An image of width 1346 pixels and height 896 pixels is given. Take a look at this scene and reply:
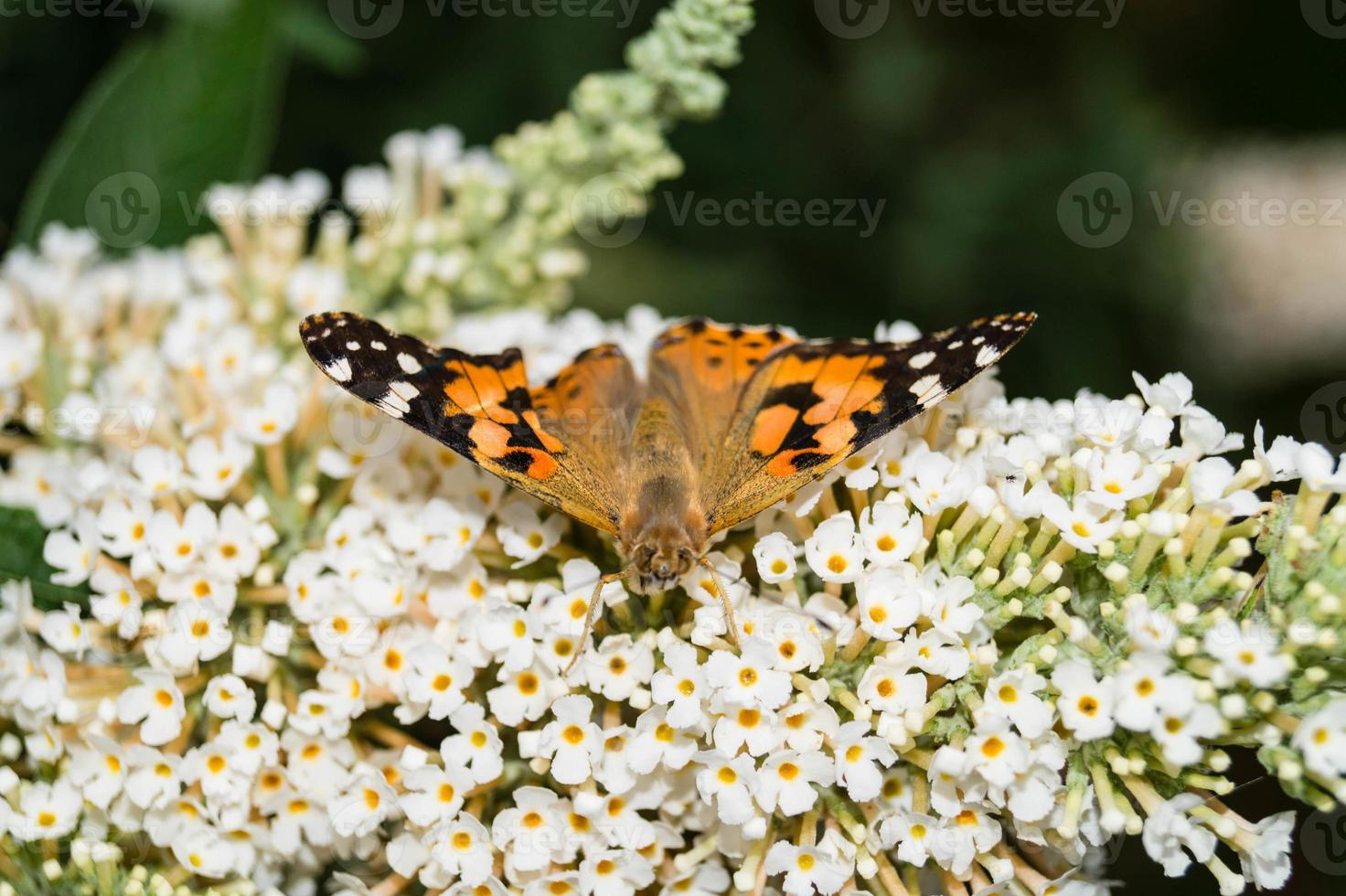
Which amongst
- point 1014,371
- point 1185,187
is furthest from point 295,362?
point 1185,187

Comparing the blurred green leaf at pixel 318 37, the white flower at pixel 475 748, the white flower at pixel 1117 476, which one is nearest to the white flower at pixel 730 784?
the white flower at pixel 475 748

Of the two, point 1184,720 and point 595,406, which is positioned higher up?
point 595,406

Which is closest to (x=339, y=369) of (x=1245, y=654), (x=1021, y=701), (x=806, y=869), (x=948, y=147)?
(x=806, y=869)

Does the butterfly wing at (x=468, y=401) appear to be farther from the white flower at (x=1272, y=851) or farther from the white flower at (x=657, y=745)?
the white flower at (x=1272, y=851)

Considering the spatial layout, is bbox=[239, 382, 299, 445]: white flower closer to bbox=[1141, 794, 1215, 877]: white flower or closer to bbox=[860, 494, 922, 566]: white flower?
bbox=[860, 494, 922, 566]: white flower

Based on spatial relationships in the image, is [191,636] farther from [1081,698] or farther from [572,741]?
[1081,698]

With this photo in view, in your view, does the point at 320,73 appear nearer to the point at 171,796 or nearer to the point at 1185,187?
the point at 171,796
